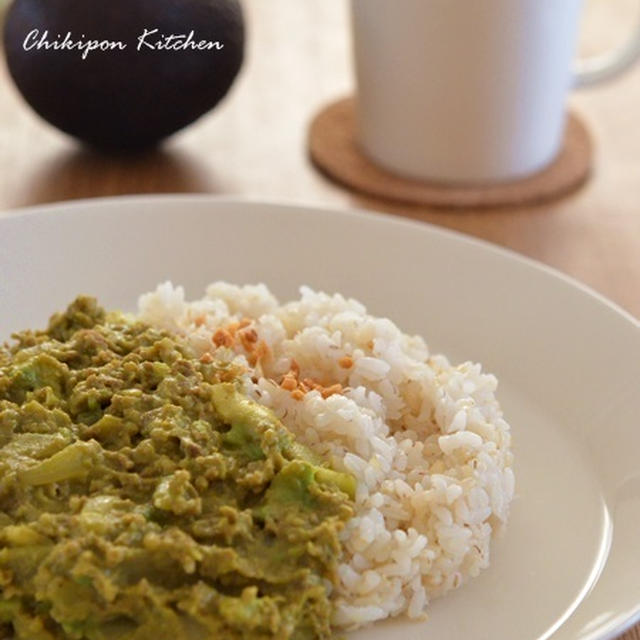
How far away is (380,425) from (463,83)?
1332 millimetres

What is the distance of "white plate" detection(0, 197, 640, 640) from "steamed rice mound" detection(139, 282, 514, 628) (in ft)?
0.20

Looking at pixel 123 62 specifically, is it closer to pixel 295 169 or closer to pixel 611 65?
pixel 295 169

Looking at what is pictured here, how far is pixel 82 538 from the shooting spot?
4.77 feet

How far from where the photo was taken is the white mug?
9.16 feet

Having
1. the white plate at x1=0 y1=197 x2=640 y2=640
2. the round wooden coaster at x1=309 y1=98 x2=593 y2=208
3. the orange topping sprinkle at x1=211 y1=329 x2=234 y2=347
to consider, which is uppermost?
the orange topping sprinkle at x1=211 y1=329 x2=234 y2=347

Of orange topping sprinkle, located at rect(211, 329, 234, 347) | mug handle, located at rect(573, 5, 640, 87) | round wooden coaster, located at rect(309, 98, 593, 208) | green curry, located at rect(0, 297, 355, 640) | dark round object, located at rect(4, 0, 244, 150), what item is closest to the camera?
green curry, located at rect(0, 297, 355, 640)

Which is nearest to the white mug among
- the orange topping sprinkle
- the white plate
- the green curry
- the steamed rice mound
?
the white plate

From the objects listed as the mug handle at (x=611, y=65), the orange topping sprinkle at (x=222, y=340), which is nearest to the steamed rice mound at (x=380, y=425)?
the orange topping sprinkle at (x=222, y=340)

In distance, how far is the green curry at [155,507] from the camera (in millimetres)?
1438

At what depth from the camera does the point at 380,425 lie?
1823 mm

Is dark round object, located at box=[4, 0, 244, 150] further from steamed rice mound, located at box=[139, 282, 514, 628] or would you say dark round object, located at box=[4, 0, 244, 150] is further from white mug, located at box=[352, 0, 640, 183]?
steamed rice mound, located at box=[139, 282, 514, 628]

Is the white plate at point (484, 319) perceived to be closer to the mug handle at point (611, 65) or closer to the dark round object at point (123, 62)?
the dark round object at point (123, 62)

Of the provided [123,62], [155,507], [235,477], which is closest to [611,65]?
[123,62]

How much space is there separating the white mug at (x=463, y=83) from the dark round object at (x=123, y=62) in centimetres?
39
